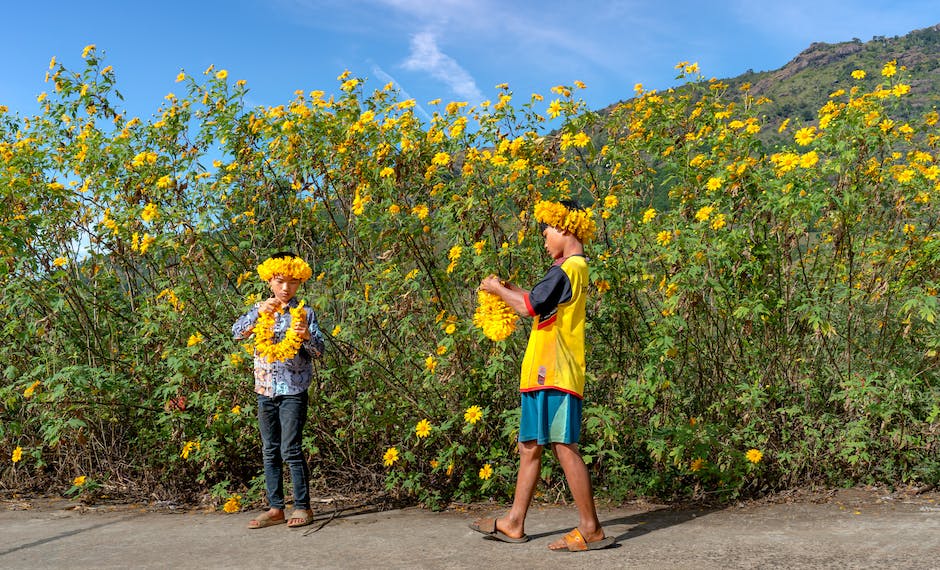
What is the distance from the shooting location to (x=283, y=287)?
4215 mm

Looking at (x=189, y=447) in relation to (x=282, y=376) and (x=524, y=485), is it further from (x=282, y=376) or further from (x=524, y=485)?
(x=524, y=485)

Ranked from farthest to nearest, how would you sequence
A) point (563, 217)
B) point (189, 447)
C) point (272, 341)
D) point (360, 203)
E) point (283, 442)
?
point (189, 447) → point (360, 203) → point (283, 442) → point (272, 341) → point (563, 217)

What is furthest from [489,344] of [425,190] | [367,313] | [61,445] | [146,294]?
[61,445]

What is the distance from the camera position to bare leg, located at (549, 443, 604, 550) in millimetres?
3453

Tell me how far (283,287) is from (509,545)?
1.82 metres

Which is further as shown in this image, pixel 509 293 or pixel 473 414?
pixel 473 414

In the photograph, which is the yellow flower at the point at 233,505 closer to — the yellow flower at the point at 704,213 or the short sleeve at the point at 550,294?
the short sleeve at the point at 550,294

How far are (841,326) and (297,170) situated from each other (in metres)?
3.61

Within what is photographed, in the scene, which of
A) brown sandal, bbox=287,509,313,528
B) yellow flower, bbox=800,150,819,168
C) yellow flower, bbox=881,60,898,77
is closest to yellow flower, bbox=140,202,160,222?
brown sandal, bbox=287,509,313,528

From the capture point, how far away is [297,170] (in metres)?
5.05

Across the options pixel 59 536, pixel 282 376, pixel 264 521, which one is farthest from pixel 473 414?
pixel 59 536

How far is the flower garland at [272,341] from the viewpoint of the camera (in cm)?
400

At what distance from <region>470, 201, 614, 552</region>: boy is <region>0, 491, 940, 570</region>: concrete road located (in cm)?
27

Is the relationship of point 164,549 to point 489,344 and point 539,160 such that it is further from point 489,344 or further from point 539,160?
point 539,160
